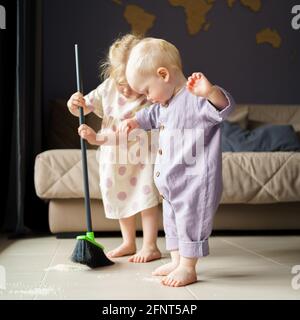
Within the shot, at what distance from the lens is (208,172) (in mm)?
1446

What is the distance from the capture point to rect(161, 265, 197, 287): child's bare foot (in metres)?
1.40

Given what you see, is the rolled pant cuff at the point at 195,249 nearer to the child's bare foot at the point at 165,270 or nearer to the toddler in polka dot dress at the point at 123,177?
the child's bare foot at the point at 165,270

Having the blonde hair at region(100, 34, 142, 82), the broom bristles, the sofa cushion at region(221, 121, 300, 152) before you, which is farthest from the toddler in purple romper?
the sofa cushion at region(221, 121, 300, 152)

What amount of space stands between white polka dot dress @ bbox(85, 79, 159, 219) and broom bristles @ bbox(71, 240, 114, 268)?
0.32 m

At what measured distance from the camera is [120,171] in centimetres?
195

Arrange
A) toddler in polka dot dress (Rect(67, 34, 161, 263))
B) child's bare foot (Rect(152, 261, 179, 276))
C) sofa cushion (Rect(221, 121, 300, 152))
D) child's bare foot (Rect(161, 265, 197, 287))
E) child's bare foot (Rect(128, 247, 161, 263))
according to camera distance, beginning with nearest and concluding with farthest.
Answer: child's bare foot (Rect(161, 265, 197, 287)) < child's bare foot (Rect(152, 261, 179, 276)) < child's bare foot (Rect(128, 247, 161, 263)) < toddler in polka dot dress (Rect(67, 34, 161, 263)) < sofa cushion (Rect(221, 121, 300, 152))

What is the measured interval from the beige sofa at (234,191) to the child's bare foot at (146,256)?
1.84 feet

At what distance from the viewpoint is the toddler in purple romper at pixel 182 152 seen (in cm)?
144

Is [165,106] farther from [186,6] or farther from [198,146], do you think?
[186,6]

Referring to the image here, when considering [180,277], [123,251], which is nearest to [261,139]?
[123,251]

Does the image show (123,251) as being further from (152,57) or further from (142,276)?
(152,57)

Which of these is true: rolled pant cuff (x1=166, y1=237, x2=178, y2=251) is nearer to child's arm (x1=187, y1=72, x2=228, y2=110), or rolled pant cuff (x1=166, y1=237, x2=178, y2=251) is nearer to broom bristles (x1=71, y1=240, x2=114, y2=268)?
broom bristles (x1=71, y1=240, x2=114, y2=268)

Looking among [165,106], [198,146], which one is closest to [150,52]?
[165,106]

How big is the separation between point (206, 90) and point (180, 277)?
503 mm
